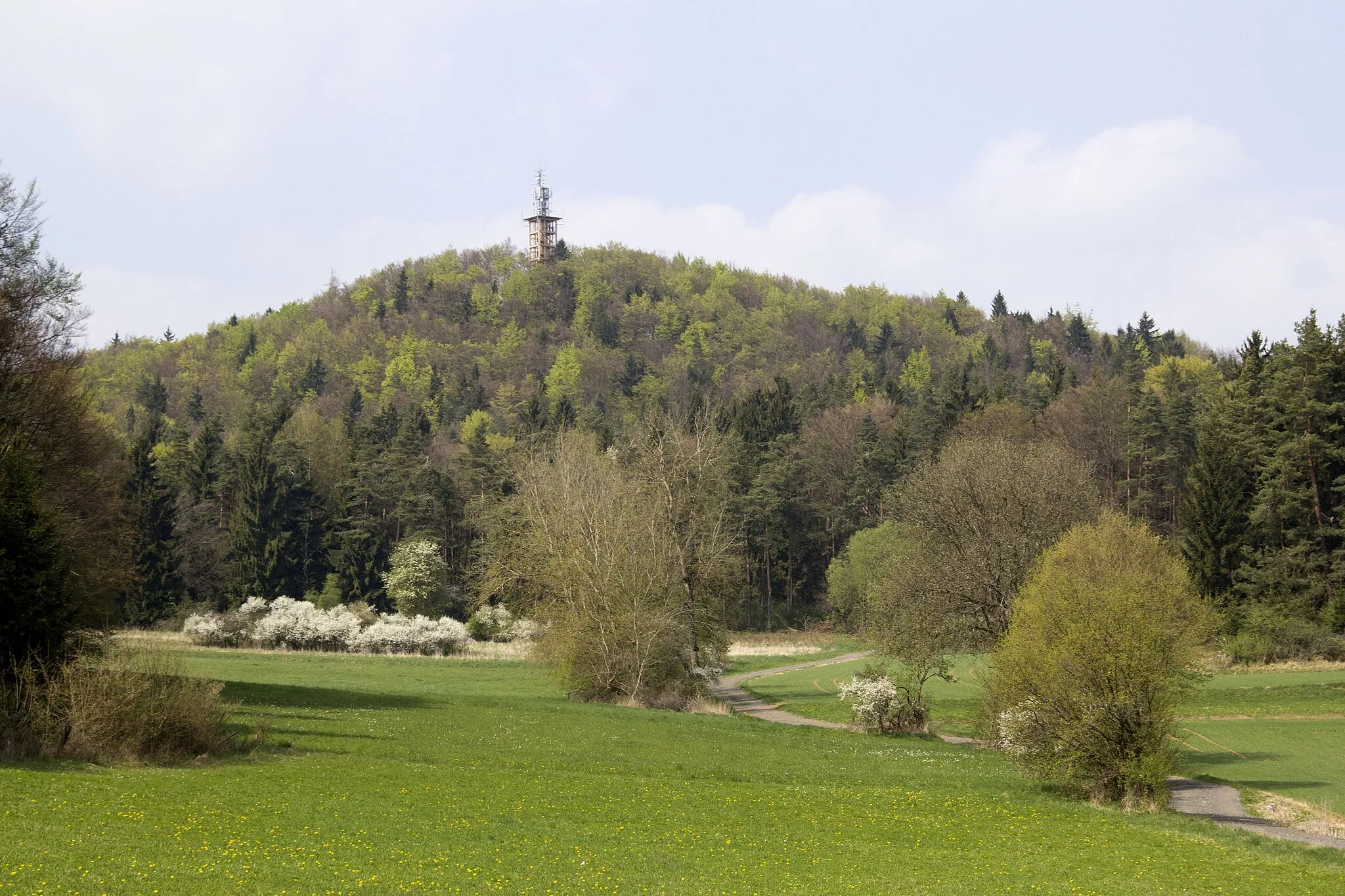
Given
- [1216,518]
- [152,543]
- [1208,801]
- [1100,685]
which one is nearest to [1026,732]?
[1100,685]

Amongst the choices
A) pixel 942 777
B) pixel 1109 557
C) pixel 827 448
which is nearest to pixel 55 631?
pixel 942 777

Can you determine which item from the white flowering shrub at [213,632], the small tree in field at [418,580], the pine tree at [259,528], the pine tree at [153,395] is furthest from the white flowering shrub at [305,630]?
the pine tree at [153,395]

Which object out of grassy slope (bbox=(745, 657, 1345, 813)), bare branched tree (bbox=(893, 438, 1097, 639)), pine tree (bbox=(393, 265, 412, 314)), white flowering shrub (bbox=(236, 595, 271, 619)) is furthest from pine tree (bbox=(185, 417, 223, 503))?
pine tree (bbox=(393, 265, 412, 314))

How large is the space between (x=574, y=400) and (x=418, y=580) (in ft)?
213

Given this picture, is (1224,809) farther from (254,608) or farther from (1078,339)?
(1078,339)

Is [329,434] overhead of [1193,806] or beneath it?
overhead

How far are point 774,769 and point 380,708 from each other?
12.2 metres

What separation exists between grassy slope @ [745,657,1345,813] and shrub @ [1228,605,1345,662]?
12.2 ft

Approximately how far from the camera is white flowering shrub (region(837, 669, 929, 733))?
3766 cm

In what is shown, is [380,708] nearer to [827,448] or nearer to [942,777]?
[942,777]

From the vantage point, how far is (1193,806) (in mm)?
26969

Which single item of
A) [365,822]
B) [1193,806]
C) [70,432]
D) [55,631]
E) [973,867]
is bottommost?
[1193,806]

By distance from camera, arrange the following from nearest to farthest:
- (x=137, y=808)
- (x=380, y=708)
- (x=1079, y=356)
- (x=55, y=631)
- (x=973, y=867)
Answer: (x=137, y=808)
(x=973, y=867)
(x=55, y=631)
(x=380, y=708)
(x=1079, y=356)

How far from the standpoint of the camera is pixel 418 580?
257ft
